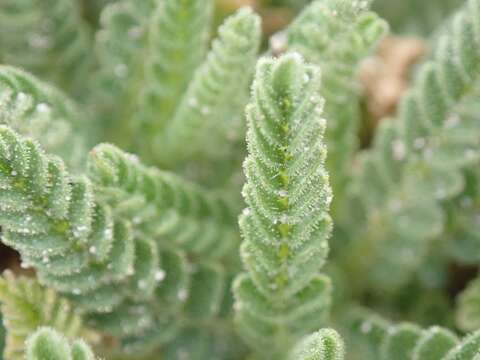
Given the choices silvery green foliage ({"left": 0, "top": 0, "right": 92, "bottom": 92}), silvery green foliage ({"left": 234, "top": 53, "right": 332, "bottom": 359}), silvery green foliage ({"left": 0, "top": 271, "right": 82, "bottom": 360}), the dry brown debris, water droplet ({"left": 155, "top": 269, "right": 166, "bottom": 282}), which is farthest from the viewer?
the dry brown debris

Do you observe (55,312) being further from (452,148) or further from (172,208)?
(452,148)

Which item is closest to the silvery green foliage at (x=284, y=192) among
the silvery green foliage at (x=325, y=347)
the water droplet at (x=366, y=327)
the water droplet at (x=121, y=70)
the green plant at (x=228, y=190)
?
the green plant at (x=228, y=190)

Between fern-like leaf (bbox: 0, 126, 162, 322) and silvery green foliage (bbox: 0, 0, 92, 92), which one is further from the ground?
silvery green foliage (bbox: 0, 0, 92, 92)

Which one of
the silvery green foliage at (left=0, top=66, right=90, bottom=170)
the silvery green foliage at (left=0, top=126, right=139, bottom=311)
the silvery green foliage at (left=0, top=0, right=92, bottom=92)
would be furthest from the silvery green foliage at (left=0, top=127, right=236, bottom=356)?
the silvery green foliage at (left=0, top=0, right=92, bottom=92)

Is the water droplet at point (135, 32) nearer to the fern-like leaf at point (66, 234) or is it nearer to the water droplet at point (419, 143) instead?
the fern-like leaf at point (66, 234)

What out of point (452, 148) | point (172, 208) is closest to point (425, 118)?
point (452, 148)

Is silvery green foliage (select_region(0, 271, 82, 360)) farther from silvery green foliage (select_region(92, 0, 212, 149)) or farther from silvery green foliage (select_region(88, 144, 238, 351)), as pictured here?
silvery green foliage (select_region(92, 0, 212, 149))

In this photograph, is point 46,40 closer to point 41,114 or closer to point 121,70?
point 121,70
